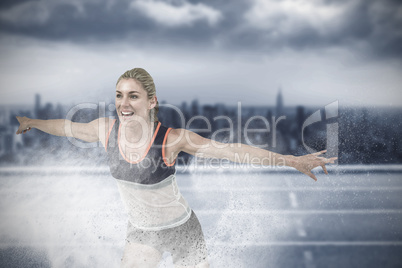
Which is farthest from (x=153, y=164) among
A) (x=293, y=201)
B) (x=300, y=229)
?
(x=293, y=201)

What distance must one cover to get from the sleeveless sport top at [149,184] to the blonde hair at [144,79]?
0.83 ft

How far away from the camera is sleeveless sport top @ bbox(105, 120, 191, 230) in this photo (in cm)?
261

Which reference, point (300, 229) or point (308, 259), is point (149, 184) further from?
point (300, 229)

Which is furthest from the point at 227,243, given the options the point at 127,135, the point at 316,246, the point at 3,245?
the point at 3,245

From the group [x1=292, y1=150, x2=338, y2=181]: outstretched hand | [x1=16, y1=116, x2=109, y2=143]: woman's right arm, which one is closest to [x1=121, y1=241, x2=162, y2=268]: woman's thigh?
[x1=16, y1=116, x2=109, y2=143]: woman's right arm

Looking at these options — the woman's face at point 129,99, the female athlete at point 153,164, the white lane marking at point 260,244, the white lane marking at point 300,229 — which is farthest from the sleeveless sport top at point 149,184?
A: the white lane marking at point 300,229

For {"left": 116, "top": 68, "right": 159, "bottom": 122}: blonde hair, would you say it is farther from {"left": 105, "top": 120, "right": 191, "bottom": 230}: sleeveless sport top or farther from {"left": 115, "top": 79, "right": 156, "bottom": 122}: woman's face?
{"left": 105, "top": 120, "right": 191, "bottom": 230}: sleeveless sport top

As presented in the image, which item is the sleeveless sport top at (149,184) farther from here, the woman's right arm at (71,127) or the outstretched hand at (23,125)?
the outstretched hand at (23,125)

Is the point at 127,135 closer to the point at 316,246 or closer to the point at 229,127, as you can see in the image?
the point at 229,127

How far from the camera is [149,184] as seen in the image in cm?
261

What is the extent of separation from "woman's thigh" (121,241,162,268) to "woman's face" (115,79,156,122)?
106 centimetres

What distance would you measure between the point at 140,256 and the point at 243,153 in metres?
1.19

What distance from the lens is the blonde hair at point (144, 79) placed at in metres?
2.71

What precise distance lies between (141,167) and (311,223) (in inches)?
212
